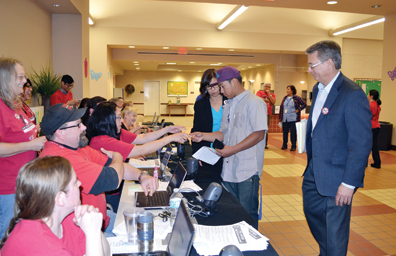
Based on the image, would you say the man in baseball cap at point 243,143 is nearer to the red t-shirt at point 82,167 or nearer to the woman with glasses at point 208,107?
the woman with glasses at point 208,107

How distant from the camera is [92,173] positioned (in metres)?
1.67

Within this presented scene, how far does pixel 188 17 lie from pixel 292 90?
175 inches

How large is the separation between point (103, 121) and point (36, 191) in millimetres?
1491

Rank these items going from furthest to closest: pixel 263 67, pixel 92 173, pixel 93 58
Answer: pixel 263 67
pixel 93 58
pixel 92 173

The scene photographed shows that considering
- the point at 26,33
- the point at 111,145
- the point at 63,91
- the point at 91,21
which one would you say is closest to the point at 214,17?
the point at 91,21

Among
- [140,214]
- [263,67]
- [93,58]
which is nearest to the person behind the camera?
[140,214]

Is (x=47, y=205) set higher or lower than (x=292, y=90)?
lower

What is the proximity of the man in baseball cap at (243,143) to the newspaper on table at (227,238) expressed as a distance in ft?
2.92

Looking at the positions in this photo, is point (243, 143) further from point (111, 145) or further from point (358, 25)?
point (358, 25)

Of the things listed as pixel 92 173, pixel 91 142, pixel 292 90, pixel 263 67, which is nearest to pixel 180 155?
pixel 91 142

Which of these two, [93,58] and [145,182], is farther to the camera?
[93,58]

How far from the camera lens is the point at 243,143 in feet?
8.18

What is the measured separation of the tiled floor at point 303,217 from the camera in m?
2.94

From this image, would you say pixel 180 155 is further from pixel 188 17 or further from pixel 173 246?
pixel 188 17
